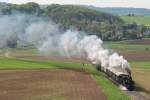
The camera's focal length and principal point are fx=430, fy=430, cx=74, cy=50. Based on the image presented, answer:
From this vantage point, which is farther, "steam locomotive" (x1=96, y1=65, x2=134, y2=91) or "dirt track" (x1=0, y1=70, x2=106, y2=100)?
"steam locomotive" (x1=96, y1=65, x2=134, y2=91)

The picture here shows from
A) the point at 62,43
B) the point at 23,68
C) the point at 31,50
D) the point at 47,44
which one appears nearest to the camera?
the point at 23,68

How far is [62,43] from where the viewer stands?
311 ft

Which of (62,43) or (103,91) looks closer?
(103,91)

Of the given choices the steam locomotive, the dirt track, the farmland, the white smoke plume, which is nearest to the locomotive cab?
the steam locomotive

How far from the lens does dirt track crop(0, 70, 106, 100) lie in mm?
52844

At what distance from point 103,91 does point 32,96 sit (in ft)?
36.8

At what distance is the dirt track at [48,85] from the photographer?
5284 centimetres

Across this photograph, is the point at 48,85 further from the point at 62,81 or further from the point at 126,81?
the point at 126,81

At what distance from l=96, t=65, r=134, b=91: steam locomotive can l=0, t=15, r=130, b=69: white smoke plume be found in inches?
38.9

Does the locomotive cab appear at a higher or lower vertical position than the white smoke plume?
lower

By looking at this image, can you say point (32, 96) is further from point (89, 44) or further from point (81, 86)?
point (89, 44)

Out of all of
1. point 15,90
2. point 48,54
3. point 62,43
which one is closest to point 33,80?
point 15,90

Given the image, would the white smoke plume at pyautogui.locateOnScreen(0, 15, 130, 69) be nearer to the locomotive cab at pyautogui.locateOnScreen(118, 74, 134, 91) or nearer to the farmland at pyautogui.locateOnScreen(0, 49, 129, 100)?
the farmland at pyautogui.locateOnScreen(0, 49, 129, 100)

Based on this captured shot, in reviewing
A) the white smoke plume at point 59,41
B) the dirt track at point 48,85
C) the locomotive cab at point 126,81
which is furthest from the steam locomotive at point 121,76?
the dirt track at point 48,85
